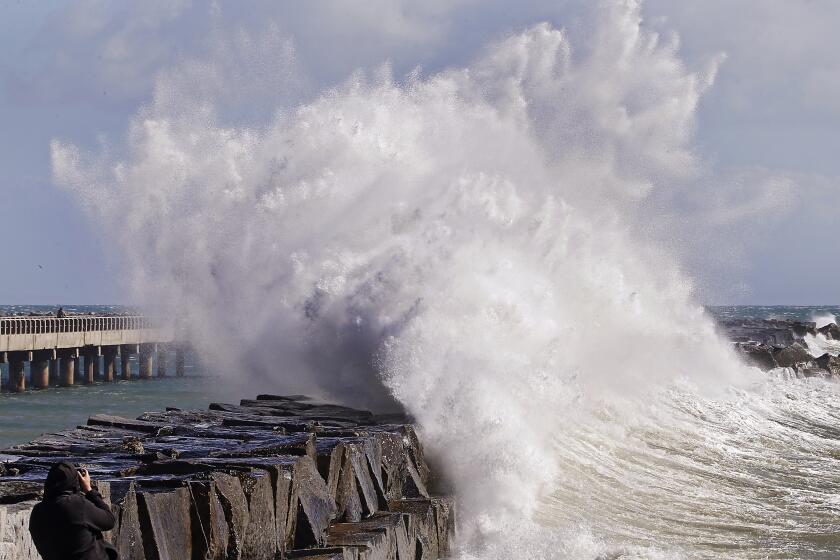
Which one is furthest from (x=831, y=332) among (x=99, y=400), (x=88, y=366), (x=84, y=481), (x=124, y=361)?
(x=84, y=481)

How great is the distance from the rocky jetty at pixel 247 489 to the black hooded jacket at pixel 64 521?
31 cm

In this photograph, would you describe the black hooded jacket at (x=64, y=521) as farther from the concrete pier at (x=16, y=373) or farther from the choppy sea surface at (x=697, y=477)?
the concrete pier at (x=16, y=373)

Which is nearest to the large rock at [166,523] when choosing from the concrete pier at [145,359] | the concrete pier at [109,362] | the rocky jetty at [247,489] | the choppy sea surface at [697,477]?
the rocky jetty at [247,489]

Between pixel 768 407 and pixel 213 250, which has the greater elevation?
pixel 213 250

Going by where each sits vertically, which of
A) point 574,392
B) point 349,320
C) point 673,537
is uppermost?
point 349,320

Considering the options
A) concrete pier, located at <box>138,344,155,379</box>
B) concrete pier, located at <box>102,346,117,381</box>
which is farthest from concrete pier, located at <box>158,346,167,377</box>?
concrete pier, located at <box>102,346,117,381</box>

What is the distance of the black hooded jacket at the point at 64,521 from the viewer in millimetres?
4852

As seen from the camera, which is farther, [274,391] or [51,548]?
[274,391]

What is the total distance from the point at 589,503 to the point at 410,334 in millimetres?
3745

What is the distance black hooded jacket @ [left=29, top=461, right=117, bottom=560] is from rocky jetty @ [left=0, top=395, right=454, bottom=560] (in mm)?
313

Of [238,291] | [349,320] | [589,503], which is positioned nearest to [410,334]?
[349,320]

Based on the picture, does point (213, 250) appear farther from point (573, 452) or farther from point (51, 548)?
point (51, 548)

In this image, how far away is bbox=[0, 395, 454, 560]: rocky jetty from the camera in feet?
20.8

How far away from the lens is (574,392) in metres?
15.7
